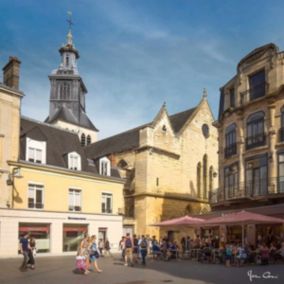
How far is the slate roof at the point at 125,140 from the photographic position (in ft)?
152

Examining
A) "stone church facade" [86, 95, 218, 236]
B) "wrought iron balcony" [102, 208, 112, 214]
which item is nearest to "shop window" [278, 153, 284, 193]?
"wrought iron balcony" [102, 208, 112, 214]

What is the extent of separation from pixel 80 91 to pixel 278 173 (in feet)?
144

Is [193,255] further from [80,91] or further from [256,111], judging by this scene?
[80,91]

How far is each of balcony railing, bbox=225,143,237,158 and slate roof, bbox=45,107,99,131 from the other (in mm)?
33697

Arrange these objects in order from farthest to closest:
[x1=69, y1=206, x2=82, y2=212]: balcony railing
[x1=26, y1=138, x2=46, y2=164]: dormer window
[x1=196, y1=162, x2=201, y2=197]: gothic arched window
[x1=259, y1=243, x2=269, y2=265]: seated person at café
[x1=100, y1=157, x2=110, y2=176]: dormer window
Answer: [x1=196, y1=162, x2=201, y2=197]: gothic arched window → [x1=100, y1=157, x2=110, y2=176]: dormer window → [x1=69, y1=206, x2=82, y2=212]: balcony railing → [x1=26, y1=138, x2=46, y2=164]: dormer window → [x1=259, y1=243, x2=269, y2=265]: seated person at café

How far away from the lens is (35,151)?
3064 cm

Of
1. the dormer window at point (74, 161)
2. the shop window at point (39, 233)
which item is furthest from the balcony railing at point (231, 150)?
the shop window at point (39, 233)

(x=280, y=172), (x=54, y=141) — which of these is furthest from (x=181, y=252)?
(x=54, y=141)

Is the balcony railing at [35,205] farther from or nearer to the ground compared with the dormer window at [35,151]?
nearer to the ground

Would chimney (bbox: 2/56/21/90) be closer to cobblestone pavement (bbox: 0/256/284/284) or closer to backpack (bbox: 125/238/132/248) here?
backpack (bbox: 125/238/132/248)

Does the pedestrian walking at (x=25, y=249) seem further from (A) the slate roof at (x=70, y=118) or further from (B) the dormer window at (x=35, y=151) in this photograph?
(A) the slate roof at (x=70, y=118)

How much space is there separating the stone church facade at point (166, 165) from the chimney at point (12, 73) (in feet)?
47.1

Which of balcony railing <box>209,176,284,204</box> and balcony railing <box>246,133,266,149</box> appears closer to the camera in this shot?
balcony railing <box>209,176,284,204</box>

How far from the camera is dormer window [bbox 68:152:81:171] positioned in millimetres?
32781
